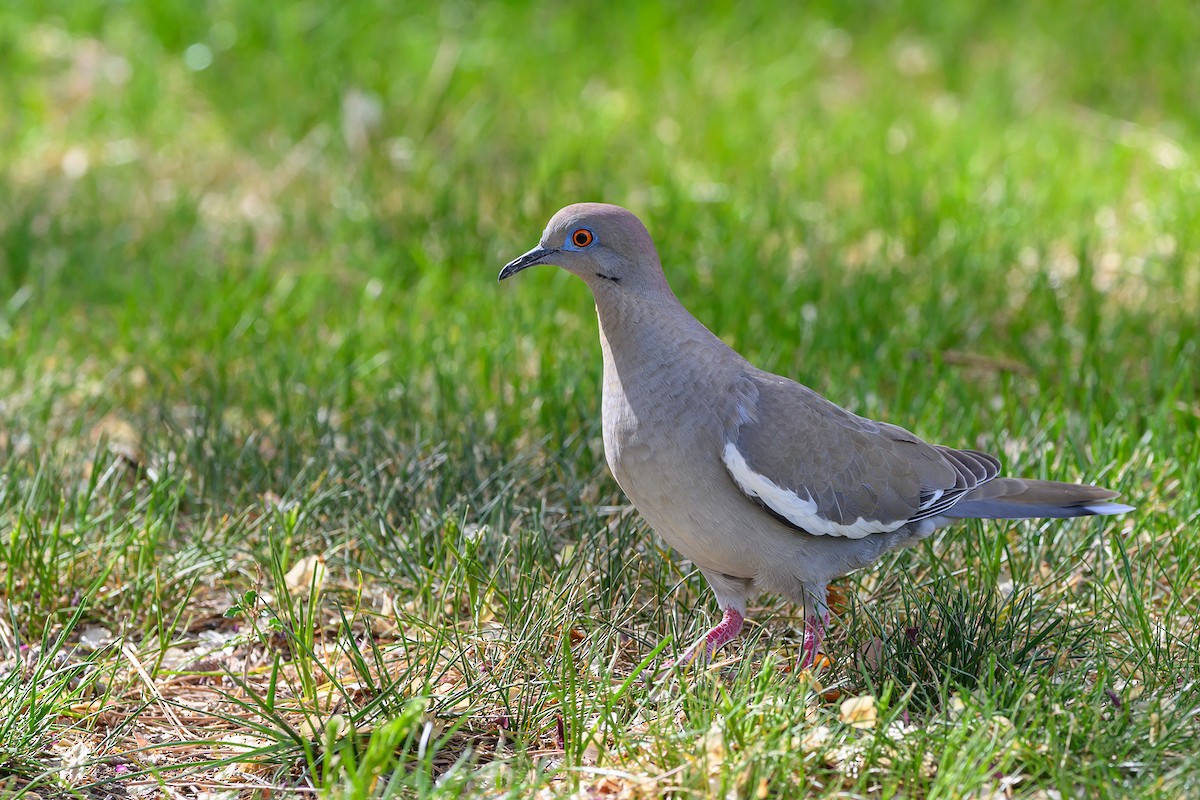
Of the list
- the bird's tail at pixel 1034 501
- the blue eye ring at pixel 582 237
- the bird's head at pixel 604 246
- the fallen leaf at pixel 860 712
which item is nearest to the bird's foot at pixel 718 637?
the fallen leaf at pixel 860 712

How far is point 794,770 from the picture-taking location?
2.48 metres

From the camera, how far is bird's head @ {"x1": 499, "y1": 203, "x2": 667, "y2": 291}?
3.10 meters

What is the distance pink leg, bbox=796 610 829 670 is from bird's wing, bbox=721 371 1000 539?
0.68 feet

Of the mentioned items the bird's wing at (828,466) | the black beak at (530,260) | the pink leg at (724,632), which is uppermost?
the black beak at (530,260)

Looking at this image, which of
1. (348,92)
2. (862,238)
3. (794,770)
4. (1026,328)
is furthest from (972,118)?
(794,770)

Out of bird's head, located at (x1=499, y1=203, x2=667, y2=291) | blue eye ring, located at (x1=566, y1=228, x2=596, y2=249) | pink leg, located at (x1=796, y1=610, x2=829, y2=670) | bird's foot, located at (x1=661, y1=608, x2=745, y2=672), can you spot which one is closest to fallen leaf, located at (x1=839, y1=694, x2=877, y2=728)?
pink leg, located at (x1=796, y1=610, x2=829, y2=670)

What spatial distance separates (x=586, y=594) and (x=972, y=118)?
14.4 feet

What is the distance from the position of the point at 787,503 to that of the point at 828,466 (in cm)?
17

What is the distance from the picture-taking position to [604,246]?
3.11 metres

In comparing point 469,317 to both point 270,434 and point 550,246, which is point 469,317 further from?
point 550,246

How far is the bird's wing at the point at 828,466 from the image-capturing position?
299cm

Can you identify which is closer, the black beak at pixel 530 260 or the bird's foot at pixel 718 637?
the bird's foot at pixel 718 637

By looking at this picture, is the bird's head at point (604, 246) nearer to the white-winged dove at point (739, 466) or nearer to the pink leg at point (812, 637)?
the white-winged dove at point (739, 466)

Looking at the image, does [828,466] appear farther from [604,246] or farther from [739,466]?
[604,246]
